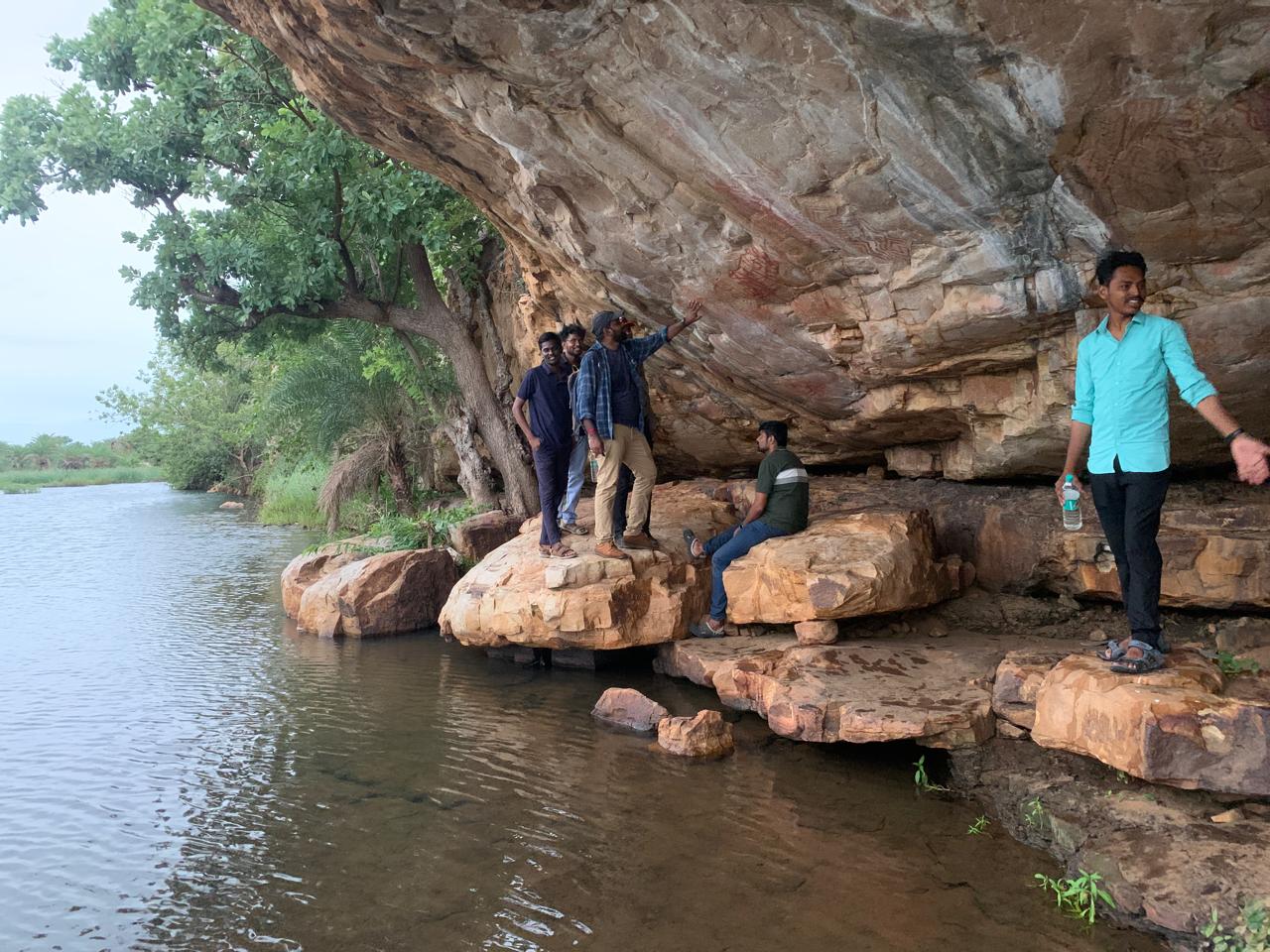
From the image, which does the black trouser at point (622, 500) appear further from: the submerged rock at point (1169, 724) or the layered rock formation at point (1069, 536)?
the submerged rock at point (1169, 724)

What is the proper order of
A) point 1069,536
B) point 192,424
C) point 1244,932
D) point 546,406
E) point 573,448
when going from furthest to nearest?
1. point 192,424
2. point 573,448
3. point 546,406
4. point 1069,536
5. point 1244,932

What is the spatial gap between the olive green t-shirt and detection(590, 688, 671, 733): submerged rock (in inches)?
68.4

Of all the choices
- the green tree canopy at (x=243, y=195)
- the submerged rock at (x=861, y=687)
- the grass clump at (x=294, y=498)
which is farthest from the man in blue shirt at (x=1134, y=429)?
the grass clump at (x=294, y=498)

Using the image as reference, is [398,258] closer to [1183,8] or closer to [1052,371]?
[1052,371]

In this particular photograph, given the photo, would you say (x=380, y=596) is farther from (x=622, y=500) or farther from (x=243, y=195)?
(x=243, y=195)

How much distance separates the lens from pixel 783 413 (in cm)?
766

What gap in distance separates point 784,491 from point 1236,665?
3.11 m

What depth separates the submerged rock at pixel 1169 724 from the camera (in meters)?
3.56

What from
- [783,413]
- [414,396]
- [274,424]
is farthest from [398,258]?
[783,413]

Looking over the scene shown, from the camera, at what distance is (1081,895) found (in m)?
3.47

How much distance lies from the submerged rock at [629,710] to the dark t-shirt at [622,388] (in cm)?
220

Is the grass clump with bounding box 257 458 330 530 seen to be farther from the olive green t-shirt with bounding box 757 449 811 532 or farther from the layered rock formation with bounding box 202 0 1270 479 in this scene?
the olive green t-shirt with bounding box 757 449 811 532

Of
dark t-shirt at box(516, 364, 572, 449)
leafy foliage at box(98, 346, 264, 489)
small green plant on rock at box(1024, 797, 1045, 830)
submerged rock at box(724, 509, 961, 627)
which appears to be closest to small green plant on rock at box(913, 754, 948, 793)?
small green plant on rock at box(1024, 797, 1045, 830)

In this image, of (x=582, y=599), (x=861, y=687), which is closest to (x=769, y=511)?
(x=582, y=599)
